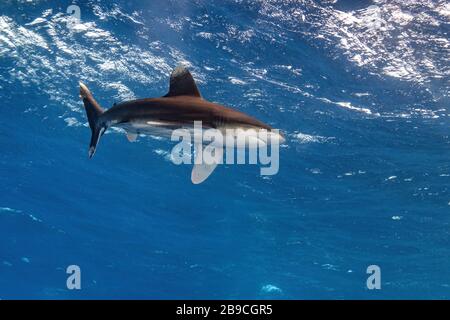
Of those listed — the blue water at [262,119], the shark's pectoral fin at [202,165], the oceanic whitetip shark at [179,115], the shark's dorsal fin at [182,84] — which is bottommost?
the shark's pectoral fin at [202,165]

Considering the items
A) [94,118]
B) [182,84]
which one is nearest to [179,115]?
[182,84]

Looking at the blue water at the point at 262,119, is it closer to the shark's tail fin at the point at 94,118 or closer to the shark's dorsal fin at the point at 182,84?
the shark's dorsal fin at the point at 182,84

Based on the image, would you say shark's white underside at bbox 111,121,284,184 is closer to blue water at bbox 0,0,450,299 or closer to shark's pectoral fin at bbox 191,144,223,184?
shark's pectoral fin at bbox 191,144,223,184

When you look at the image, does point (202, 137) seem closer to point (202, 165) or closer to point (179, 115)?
point (179, 115)

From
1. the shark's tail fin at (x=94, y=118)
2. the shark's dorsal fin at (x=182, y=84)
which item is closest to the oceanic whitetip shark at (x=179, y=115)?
the shark's dorsal fin at (x=182, y=84)

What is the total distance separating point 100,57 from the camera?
1373 cm

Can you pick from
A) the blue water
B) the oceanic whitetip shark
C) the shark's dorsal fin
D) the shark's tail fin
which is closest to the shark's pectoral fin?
the oceanic whitetip shark

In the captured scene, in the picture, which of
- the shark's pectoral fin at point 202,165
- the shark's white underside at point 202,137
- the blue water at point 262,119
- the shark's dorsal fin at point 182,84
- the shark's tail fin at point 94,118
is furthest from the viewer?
the blue water at point 262,119

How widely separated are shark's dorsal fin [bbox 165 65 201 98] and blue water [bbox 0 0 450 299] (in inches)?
199

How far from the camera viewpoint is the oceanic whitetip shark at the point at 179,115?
18.1 ft

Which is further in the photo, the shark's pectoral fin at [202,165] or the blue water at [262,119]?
the blue water at [262,119]

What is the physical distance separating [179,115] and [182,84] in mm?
926

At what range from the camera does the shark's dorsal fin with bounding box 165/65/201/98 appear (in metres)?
6.23

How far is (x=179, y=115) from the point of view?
18.2 ft
